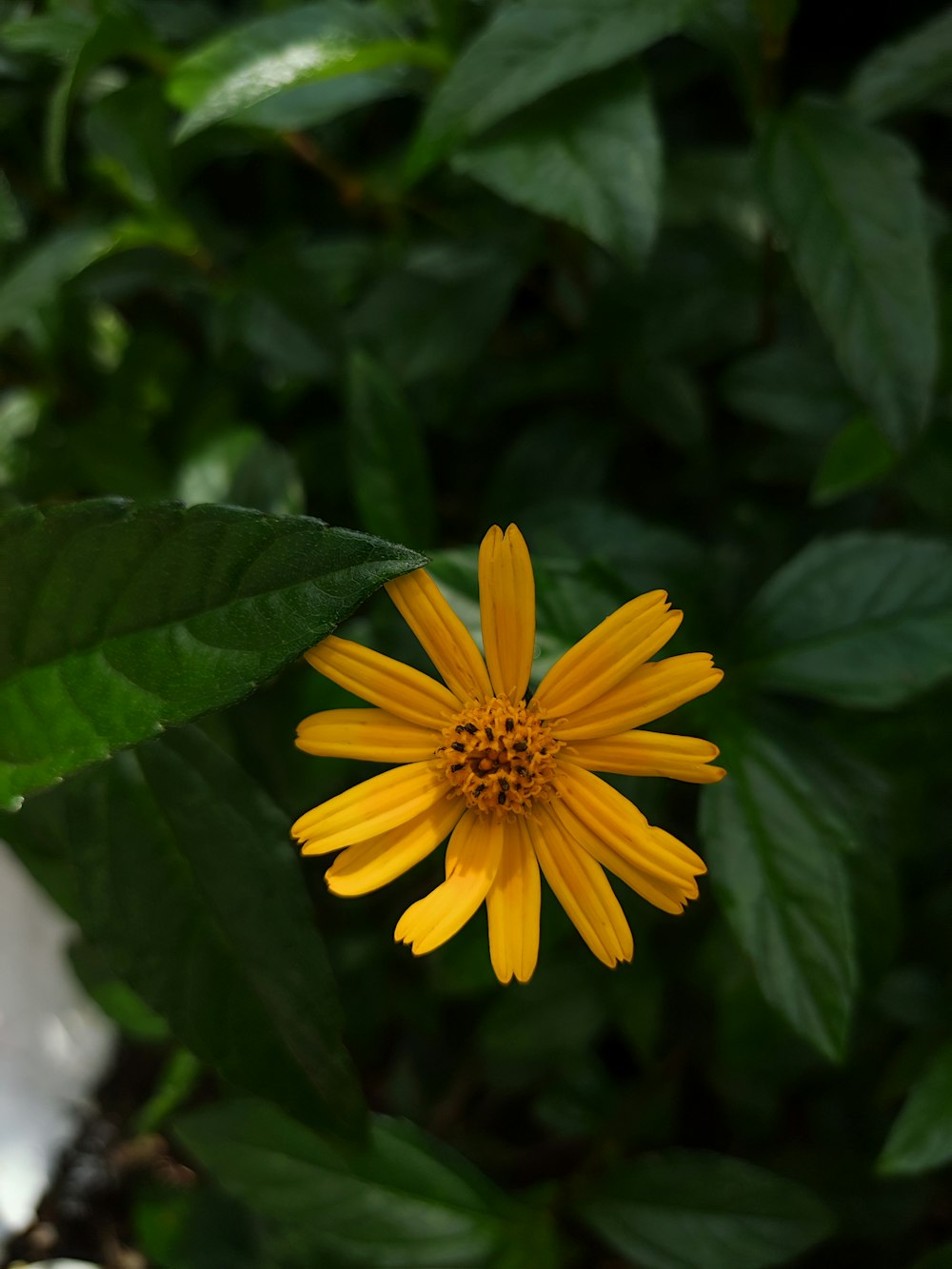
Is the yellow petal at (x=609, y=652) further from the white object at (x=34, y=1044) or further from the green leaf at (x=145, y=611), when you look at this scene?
the white object at (x=34, y=1044)

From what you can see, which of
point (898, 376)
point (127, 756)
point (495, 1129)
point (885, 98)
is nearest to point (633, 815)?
point (127, 756)

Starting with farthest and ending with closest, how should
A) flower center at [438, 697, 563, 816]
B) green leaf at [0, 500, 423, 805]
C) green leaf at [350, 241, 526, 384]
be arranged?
green leaf at [350, 241, 526, 384] < flower center at [438, 697, 563, 816] < green leaf at [0, 500, 423, 805]

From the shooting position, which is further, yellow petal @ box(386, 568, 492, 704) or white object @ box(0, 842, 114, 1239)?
white object @ box(0, 842, 114, 1239)

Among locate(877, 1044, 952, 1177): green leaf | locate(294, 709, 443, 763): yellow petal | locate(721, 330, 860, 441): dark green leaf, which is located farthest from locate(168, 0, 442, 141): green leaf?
locate(877, 1044, 952, 1177): green leaf

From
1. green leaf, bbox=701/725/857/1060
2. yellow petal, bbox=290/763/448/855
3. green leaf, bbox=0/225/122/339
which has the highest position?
green leaf, bbox=0/225/122/339

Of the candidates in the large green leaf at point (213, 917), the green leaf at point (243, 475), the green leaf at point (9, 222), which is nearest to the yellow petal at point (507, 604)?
the large green leaf at point (213, 917)

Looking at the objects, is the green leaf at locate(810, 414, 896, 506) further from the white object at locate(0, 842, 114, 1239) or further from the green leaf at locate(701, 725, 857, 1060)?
the white object at locate(0, 842, 114, 1239)
